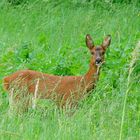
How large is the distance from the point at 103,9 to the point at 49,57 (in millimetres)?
5628

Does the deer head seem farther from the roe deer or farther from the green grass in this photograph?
the green grass

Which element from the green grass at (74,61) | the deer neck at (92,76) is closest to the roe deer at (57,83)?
the deer neck at (92,76)

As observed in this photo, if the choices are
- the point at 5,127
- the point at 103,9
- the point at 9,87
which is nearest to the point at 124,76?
the point at 9,87

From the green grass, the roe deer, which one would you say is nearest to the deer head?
the roe deer

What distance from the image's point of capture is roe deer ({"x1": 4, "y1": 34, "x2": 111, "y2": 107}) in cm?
829

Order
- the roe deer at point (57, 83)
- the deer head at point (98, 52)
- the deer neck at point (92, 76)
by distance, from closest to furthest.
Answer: the roe deer at point (57, 83) < the deer neck at point (92, 76) < the deer head at point (98, 52)

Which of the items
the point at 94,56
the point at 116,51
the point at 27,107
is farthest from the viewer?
the point at 116,51

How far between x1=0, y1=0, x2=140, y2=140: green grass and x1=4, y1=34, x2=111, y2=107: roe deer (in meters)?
0.14

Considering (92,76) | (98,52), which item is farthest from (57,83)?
(98,52)

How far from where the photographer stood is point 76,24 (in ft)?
46.7

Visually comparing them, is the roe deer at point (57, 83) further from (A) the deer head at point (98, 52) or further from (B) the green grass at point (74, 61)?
(B) the green grass at point (74, 61)

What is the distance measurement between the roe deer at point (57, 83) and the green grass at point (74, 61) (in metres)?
0.14

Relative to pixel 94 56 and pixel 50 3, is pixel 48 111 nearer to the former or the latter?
pixel 94 56

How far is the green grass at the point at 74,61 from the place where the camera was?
6.23 metres
